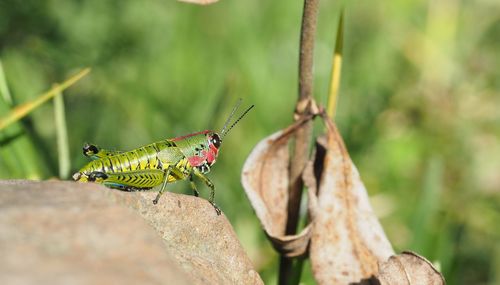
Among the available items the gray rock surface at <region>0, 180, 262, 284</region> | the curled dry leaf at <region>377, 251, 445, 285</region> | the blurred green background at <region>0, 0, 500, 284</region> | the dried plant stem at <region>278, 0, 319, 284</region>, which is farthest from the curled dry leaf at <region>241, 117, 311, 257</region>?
the blurred green background at <region>0, 0, 500, 284</region>

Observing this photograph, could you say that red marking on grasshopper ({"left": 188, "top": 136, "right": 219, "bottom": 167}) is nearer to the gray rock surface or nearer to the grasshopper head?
the grasshopper head

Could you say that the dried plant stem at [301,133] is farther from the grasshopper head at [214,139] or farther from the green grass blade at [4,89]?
the green grass blade at [4,89]

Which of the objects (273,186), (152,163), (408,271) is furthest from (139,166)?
(408,271)

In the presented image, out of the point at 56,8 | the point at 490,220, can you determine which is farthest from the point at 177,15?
the point at 490,220

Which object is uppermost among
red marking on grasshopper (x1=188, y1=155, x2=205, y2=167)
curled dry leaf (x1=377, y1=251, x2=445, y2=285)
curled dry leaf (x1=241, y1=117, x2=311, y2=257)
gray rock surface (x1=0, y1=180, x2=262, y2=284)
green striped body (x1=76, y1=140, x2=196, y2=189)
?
gray rock surface (x1=0, y1=180, x2=262, y2=284)

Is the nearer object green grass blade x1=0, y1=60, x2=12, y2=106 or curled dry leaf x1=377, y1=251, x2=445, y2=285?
curled dry leaf x1=377, y1=251, x2=445, y2=285

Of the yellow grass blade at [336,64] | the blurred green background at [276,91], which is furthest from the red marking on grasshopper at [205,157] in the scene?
the blurred green background at [276,91]

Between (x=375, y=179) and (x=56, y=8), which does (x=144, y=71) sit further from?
(x=375, y=179)

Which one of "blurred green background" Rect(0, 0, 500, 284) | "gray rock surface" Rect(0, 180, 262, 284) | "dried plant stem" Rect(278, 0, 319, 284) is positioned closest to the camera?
"gray rock surface" Rect(0, 180, 262, 284)

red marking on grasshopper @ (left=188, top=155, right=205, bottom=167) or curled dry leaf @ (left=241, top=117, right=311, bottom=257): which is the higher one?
red marking on grasshopper @ (left=188, top=155, right=205, bottom=167)
